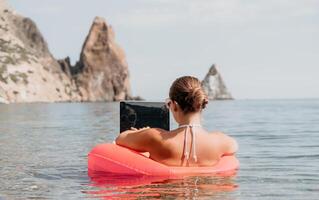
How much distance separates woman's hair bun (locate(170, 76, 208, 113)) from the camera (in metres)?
8.69

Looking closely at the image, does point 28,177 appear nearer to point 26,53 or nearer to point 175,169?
point 175,169

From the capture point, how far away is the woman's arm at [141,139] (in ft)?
30.2

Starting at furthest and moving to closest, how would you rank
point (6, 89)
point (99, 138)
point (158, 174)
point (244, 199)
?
1. point (6, 89)
2. point (99, 138)
3. point (158, 174)
4. point (244, 199)

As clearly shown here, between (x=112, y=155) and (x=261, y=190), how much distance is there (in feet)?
8.24

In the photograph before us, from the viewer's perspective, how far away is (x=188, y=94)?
28.5 feet

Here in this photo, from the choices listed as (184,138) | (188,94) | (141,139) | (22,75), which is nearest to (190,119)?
(184,138)

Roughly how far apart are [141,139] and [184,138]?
70 centimetres

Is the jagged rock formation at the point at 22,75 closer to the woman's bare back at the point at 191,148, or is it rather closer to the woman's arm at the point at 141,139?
the woman's arm at the point at 141,139

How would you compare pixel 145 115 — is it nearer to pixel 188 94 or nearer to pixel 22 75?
pixel 188 94

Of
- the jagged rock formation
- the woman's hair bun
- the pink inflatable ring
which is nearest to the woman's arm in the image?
the pink inflatable ring

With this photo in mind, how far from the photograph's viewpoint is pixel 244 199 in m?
8.14

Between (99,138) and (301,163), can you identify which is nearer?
(301,163)

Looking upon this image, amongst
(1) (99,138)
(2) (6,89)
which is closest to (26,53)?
(2) (6,89)

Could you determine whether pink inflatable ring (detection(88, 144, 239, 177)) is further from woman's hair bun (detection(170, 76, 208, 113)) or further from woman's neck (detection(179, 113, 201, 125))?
woman's hair bun (detection(170, 76, 208, 113))
